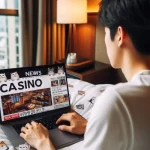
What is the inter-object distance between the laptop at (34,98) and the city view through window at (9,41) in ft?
4.53

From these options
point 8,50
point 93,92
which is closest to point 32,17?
point 8,50

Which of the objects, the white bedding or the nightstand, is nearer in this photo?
the white bedding

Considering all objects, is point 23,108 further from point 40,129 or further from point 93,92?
point 93,92

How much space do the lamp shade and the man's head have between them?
161 centimetres

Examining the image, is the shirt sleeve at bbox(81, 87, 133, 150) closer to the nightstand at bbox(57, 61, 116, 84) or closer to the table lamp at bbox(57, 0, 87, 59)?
the nightstand at bbox(57, 61, 116, 84)

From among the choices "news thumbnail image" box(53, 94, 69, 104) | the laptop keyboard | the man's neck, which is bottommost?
the laptop keyboard

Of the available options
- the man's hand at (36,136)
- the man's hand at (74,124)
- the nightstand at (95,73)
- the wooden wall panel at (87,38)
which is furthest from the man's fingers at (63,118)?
the wooden wall panel at (87,38)

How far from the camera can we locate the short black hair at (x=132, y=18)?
2.13 feet

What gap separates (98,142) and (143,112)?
15cm

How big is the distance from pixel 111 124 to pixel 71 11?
74.4 inches

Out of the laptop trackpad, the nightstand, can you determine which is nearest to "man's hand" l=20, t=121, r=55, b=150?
the laptop trackpad

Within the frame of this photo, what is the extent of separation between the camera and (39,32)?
248 centimetres

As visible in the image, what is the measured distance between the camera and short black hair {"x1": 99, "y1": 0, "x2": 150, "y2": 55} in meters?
0.65

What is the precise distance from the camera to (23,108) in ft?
3.79
